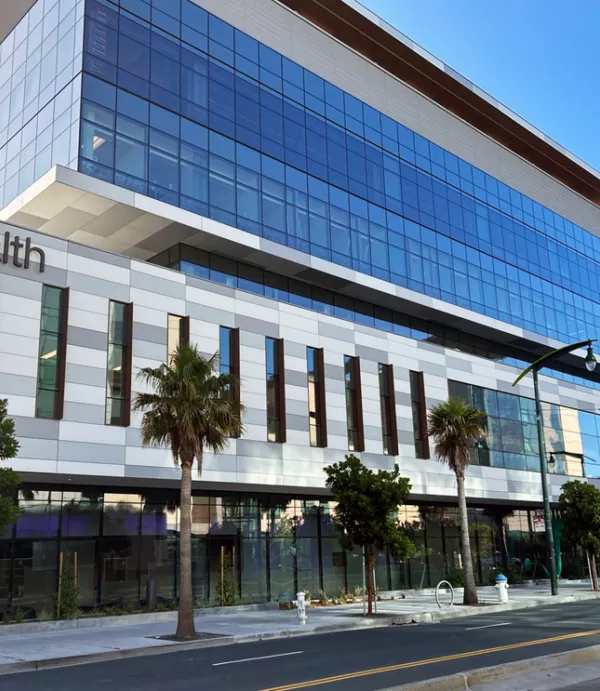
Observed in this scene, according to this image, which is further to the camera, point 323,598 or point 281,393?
point 323,598

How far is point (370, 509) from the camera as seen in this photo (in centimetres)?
2795

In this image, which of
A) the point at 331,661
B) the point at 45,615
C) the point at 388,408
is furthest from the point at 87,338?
the point at 388,408

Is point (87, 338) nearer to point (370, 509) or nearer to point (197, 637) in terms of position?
point (197, 637)

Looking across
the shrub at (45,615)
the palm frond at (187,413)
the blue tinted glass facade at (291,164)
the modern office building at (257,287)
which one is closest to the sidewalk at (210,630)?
the shrub at (45,615)

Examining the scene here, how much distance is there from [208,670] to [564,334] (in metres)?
46.3

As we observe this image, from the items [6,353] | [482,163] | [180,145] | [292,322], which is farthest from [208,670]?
[482,163]

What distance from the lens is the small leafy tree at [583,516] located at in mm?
40438

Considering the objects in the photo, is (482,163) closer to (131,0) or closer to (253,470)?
(131,0)

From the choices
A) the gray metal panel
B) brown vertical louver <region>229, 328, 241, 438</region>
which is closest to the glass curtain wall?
brown vertical louver <region>229, 328, 241, 438</region>

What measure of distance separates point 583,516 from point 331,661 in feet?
94.5

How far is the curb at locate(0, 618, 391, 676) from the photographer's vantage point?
55.9ft

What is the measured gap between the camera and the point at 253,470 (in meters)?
31.9

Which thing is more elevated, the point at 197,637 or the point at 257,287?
the point at 257,287

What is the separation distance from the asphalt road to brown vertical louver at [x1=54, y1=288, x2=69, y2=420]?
10.5 meters
